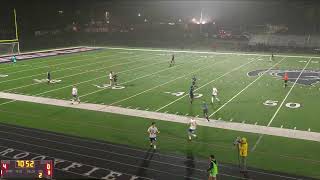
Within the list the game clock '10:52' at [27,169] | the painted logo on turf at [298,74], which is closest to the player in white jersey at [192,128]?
the game clock '10:52' at [27,169]

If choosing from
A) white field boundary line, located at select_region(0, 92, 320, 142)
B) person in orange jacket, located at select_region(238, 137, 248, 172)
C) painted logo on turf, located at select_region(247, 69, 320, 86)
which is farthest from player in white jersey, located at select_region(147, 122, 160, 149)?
painted logo on turf, located at select_region(247, 69, 320, 86)

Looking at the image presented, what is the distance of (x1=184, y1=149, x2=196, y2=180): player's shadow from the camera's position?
14414 millimetres

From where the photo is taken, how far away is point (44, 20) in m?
81.8

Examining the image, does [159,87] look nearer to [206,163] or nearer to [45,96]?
[45,96]

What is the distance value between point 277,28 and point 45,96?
6495cm

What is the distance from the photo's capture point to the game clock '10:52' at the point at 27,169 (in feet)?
34.8

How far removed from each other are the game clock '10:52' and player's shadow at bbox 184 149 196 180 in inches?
215

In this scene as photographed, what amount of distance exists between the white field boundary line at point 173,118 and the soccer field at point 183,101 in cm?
52

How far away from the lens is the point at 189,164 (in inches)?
609

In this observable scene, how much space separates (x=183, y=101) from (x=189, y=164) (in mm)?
11256

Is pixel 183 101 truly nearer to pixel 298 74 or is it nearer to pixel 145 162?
pixel 145 162

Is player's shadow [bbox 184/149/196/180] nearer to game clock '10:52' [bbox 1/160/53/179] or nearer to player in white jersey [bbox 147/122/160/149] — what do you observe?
player in white jersey [bbox 147/122/160/149]

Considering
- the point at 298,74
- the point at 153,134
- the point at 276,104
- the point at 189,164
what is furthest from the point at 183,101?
the point at 298,74

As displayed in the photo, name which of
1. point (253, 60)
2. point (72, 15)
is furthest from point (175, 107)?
point (72, 15)
